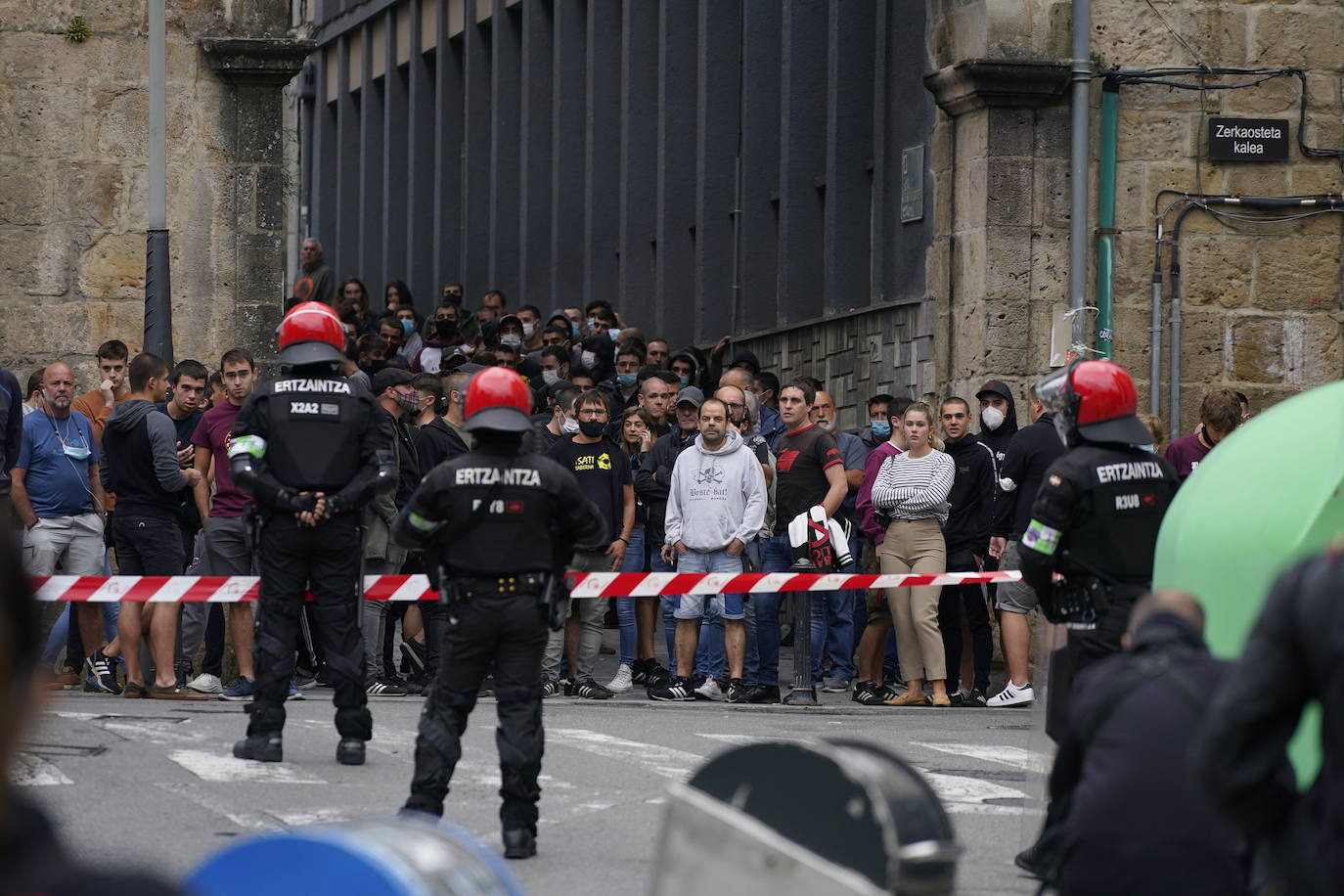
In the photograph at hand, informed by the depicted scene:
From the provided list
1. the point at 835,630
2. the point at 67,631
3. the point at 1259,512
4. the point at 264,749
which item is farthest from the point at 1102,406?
the point at 67,631

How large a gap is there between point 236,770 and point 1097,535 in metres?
4.10

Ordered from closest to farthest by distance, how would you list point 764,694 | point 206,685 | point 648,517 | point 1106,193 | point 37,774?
1. point 37,774
2. point 206,685
3. point 764,694
4. point 648,517
5. point 1106,193

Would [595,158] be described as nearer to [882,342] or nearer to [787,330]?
[787,330]

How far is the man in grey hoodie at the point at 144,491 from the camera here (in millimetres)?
13672

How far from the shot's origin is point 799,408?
50.8 ft

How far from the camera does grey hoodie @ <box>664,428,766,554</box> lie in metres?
14.8

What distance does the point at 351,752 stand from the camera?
10859 mm

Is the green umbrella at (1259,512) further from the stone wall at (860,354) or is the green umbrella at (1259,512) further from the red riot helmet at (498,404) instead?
the stone wall at (860,354)

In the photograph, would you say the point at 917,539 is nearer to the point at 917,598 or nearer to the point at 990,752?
the point at 917,598

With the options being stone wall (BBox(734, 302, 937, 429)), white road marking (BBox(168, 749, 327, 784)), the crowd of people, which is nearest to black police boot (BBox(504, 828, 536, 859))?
white road marking (BBox(168, 749, 327, 784))

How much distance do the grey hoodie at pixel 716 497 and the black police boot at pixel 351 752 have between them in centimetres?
430

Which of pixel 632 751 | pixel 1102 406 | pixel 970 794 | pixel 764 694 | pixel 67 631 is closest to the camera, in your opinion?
pixel 1102 406

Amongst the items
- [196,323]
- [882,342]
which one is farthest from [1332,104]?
[196,323]

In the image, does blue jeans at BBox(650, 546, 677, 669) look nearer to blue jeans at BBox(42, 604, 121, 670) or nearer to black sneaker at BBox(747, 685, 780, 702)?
black sneaker at BBox(747, 685, 780, 702)
